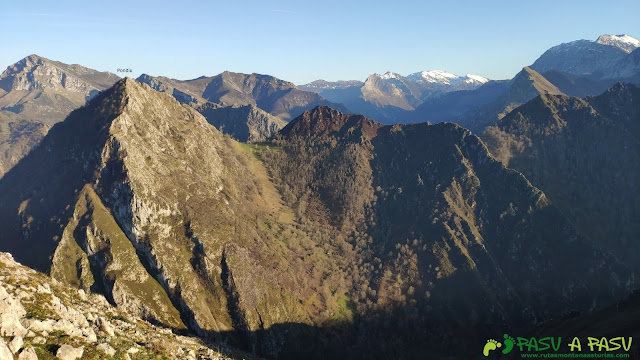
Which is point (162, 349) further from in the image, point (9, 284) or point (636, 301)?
Result: point (636, 301)

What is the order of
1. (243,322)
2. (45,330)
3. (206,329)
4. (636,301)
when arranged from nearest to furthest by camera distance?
(45,330) < (636,301) < (206,329) < (243,322)

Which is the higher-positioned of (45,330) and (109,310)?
(45,330)

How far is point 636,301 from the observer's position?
368ft

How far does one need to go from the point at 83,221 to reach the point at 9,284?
150 m

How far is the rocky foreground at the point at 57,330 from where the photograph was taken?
4544 centimetres

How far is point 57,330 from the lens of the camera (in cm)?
5153

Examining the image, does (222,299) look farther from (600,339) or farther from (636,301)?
(636,301)

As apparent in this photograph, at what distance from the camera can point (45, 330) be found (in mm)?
50250

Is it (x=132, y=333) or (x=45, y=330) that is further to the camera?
(x=132, y=333)

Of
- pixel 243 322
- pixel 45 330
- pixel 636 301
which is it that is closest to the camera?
pixel 45 330

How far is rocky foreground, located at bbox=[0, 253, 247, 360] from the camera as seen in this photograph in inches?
1789

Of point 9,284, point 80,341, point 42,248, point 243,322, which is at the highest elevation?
point 9,284

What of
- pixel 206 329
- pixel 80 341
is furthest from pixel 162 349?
pixel 206 329

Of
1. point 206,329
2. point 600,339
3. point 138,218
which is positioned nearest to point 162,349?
point 600,339
